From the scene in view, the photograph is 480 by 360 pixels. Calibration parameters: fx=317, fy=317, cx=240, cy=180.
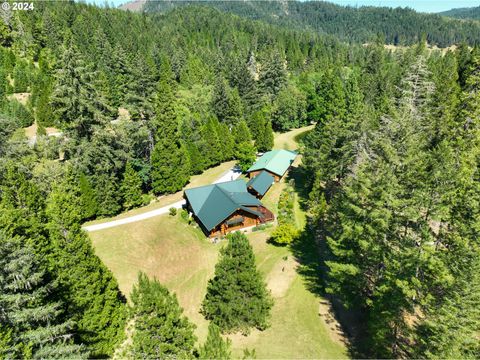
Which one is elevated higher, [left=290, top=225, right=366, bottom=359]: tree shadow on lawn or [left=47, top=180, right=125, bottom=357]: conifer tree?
[left=47, top=180, right=125, bottom=357]: conifer tree

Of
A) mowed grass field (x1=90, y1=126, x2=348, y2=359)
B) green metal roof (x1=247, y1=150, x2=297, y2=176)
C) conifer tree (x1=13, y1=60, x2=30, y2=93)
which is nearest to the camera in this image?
mowed grass field (x1=90, y1=126, x2=348, y2=359)

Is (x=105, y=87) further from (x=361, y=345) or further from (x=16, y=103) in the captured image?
(x=361, y=345)

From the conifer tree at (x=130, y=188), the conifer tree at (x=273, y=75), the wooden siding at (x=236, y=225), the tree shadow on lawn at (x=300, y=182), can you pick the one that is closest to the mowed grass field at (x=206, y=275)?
the wooden siding at (x=236, y=225)

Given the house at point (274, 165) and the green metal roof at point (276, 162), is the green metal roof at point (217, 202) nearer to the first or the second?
the house at point (274, 165)

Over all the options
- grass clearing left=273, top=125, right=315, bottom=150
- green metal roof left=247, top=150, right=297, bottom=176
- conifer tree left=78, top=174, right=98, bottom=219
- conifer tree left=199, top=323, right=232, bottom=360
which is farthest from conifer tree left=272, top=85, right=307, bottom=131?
conifer tree left=199, top=323, right=232, bottom=360

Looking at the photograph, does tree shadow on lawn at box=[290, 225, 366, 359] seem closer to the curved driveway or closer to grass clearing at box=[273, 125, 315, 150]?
the curved driveway

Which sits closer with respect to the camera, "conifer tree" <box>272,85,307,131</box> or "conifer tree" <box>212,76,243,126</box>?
"conifer tree" <box>212,76,243,126</box>

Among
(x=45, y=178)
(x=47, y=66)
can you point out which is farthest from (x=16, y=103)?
(x=45, y=178)
